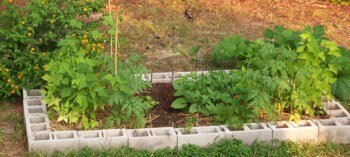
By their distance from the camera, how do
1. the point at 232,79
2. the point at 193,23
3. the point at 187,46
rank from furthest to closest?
the point at 193,23
the point at 187,46
the point at 232,79

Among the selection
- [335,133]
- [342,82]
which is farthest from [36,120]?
[342,82]

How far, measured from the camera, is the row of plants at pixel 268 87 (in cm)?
626

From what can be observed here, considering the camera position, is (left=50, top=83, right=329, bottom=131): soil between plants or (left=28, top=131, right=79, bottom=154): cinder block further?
(left=50, top=83, right=329, bottom=131): soil between plants

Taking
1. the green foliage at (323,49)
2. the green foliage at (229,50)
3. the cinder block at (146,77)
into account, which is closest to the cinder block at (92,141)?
the cinder block at (146,77)

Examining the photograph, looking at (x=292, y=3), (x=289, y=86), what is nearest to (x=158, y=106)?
(x=289, y=86)

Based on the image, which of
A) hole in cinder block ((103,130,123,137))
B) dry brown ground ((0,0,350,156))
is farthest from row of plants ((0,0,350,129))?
dry brown ground ((0,0,350,156))

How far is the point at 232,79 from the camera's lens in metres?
6.58

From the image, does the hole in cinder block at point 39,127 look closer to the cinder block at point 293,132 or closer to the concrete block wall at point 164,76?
the concrete block wall at point 164,76

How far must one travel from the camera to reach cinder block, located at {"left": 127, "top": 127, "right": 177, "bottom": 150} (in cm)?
595

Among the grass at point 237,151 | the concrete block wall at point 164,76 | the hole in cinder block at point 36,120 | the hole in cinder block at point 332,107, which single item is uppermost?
the concrete block wall at point 164,76

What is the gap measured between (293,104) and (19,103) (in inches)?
98.1

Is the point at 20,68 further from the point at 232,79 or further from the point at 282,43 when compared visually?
the point at 282,43

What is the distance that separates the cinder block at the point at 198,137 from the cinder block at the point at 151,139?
57 mm

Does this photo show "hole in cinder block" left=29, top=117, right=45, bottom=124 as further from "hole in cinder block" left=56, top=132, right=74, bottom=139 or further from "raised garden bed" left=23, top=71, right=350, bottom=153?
"hole in cinder block" left=56, top=132, right=74, bottom=139
